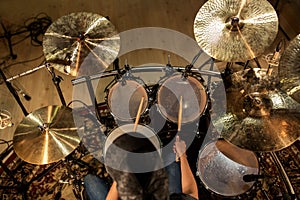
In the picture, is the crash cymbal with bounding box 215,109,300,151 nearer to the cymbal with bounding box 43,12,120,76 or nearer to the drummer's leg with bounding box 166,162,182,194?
the drummer's leg with bounding box 166,162,182,194

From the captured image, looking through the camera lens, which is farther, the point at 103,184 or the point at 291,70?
the point at 103,184

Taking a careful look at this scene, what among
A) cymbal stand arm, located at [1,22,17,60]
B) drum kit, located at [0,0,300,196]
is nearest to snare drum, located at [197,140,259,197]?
drum kit, located at [0,0,300,196]

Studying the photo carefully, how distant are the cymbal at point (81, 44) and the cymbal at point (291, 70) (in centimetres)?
105

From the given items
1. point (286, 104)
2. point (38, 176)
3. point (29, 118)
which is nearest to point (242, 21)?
point (286, 104)

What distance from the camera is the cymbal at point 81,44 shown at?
2246mm

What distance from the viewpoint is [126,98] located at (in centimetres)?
240

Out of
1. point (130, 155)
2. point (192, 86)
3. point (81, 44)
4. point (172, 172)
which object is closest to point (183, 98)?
point (192, 86)

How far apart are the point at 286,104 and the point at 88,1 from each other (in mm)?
2875

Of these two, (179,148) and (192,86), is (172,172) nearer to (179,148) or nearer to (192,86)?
(179,148)

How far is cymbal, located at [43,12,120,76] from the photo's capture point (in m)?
2.25

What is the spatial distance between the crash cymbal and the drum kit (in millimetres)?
69

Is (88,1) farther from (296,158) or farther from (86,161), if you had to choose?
(296,158)

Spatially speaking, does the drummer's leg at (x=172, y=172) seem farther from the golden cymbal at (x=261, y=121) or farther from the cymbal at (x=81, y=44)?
the cymbal at (x=81, y=44)

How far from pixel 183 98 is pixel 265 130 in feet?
2.19
